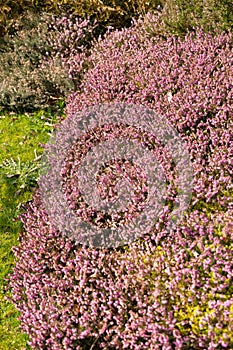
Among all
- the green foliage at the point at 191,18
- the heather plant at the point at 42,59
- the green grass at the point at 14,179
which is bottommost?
the green grass at the point at 14,179

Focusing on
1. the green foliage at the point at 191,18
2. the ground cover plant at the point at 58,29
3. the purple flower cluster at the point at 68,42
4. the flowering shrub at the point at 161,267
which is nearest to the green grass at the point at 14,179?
the flowering shrub at the point at 161,267

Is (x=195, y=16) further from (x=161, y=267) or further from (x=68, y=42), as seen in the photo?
(x=161, y=267)

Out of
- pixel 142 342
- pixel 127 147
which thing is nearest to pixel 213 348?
pixel 142 342

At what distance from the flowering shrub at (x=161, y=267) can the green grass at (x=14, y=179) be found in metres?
0.18

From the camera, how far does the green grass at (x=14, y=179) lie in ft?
11.8

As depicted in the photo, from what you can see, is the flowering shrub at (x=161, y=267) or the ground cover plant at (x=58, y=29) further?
the ground cover plant at (x=58, y=29)

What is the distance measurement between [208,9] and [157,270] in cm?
326

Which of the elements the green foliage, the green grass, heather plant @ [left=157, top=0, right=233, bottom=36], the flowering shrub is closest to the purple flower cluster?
the green grass

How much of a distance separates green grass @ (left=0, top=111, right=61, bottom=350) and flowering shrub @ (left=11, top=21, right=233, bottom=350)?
0.18m

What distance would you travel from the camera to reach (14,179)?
4758 mm

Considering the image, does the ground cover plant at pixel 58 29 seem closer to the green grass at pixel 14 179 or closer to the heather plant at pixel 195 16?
the heather plant at pixel 195 16

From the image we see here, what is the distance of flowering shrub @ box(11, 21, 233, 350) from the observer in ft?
9.44

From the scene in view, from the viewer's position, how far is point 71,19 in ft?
21.5

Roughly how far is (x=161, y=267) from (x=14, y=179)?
2.13m
